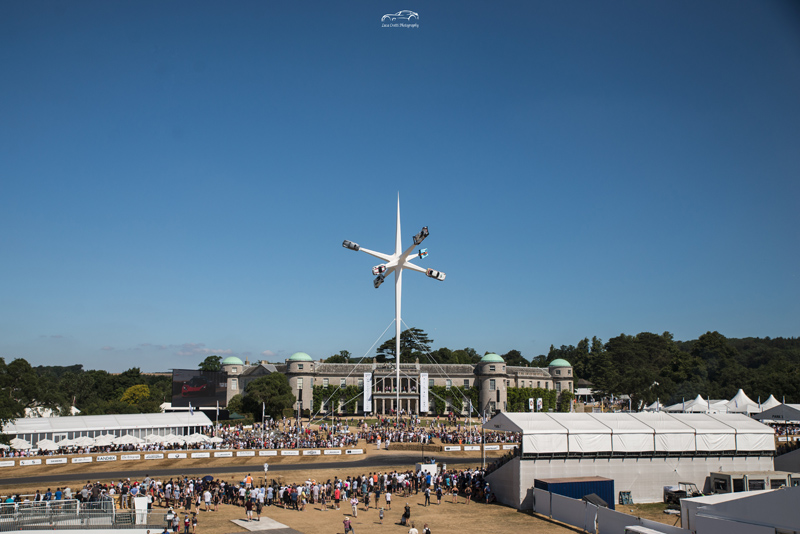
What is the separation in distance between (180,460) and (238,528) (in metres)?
26.2

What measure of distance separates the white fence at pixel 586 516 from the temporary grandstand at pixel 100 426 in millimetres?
49298

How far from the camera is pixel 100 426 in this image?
2704 inches

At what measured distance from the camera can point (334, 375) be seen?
366ft

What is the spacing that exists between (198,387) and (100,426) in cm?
2950

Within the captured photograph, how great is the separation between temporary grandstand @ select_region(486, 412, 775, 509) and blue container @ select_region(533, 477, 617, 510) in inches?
55.8

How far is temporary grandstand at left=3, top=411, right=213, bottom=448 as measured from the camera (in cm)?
6594

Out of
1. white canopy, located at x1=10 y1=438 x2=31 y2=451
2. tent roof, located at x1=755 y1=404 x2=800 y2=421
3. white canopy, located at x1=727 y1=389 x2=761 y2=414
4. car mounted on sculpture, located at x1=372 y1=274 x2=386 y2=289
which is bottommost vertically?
white canopy, located at x1=10 y1=438 x2=31 y2=451

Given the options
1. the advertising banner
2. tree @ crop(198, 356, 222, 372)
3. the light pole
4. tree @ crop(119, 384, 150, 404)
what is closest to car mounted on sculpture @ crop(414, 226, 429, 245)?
the light pole

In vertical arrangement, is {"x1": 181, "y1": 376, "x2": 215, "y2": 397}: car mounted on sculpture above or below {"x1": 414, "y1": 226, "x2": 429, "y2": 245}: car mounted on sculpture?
below

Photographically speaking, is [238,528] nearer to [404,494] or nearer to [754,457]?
[404,494]

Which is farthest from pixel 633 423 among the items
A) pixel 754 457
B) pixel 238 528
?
pixel 238 528

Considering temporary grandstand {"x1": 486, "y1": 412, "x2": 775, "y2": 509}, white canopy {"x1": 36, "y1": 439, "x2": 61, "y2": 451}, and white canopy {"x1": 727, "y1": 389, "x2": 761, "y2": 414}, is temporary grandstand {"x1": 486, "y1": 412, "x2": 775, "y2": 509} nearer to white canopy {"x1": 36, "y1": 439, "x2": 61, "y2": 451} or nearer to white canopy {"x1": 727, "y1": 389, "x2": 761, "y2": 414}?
white canopy {"x1": 727, "y1": 389, "x2": 761, "y2": 414}

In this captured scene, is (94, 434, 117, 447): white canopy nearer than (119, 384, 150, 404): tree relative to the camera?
Yes

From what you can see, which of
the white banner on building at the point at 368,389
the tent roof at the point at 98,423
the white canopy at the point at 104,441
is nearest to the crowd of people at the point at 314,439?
the white canopy at the point at 104,441
